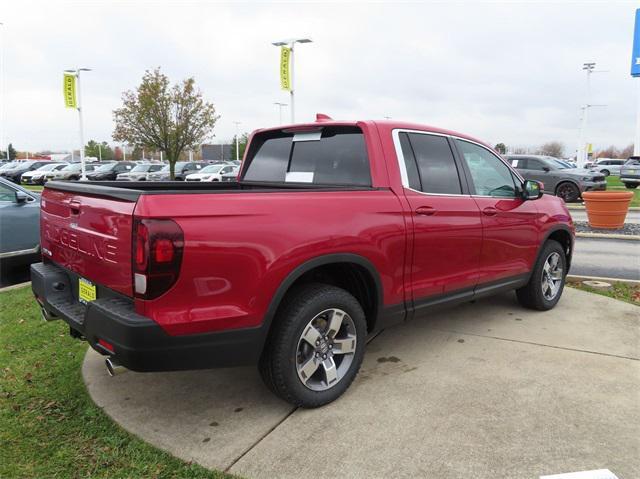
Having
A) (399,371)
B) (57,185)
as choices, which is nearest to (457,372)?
(399,371)

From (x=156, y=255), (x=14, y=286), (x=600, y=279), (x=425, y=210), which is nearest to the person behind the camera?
(x=156, y=255)

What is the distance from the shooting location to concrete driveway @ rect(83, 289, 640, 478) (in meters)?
2.61

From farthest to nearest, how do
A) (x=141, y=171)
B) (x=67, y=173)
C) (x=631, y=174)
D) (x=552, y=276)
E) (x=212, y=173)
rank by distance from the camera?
(x=67, y=173)
(x=141, y=171)
(x=212, y=173)
(x=631, y=174)
(x=552, y=276)

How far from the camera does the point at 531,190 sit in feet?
15.4

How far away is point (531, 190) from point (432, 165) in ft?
4.60

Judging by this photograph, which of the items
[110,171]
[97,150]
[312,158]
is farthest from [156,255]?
[97,150]

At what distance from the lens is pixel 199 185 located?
13.9 feet

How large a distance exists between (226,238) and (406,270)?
1472 mm

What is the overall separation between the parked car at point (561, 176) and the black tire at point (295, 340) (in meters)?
15.3

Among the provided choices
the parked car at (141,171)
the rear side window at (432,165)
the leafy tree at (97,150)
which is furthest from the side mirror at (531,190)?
the leafy tree at (97,150)

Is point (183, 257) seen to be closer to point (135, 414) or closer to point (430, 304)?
point (135, 414)

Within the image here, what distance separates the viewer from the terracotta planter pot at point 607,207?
35.8 feet

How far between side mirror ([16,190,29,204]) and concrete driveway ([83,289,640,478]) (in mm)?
4166

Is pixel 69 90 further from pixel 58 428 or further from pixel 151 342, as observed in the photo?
pixel 151 342
